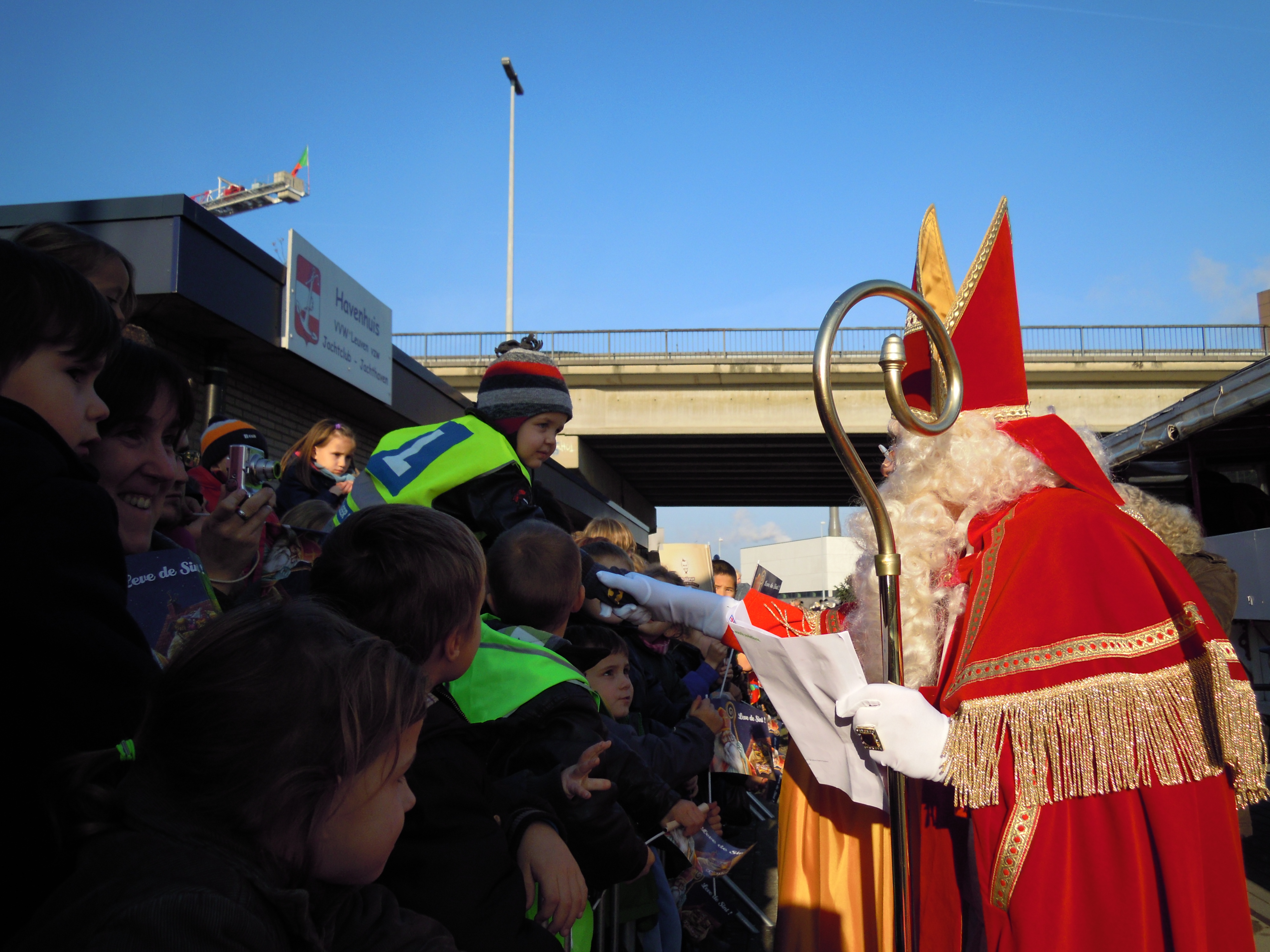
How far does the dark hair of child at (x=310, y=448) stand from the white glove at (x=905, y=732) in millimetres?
3187

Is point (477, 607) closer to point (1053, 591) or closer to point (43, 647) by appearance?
point (43, 647)

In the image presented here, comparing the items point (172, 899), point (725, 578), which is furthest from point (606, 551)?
point (725, 578)

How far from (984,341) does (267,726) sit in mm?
2308

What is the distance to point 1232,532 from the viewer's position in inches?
321

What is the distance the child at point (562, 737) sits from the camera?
2033mm

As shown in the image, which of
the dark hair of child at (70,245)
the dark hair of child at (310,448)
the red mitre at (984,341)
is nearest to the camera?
the dark hair of child at (70,245)

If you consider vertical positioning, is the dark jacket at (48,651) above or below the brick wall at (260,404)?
below

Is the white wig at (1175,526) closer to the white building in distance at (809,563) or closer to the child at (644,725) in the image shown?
the child at (644,725)

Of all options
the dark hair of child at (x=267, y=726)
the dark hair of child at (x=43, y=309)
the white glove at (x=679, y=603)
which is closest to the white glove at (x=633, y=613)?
the white glove at (x=679, y=603)

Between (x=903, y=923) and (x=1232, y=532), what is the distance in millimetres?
8229

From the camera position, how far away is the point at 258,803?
108 centimetres

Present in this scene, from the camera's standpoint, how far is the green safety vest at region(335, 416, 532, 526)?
2.74m

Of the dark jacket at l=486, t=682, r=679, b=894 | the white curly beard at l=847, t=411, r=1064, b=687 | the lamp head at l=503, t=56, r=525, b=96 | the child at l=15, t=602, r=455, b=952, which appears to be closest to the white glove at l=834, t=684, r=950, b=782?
the white curly beard at l=847, t=411, r=1064, b=687

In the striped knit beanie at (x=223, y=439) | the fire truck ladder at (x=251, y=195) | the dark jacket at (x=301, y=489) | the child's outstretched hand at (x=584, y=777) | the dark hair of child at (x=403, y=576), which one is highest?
the fire truck ladder at (x=251, y=195)
